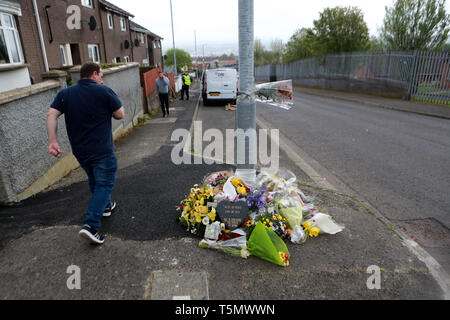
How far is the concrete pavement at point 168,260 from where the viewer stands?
2.53 meters

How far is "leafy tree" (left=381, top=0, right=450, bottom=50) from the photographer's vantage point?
60.2 ft

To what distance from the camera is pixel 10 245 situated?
3.07 metres

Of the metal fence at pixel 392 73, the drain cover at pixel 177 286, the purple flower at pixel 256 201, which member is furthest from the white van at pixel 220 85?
the drain cover at pixel 177 286

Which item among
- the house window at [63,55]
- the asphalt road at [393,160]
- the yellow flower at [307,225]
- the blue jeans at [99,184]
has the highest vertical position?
the house window at [63,55]

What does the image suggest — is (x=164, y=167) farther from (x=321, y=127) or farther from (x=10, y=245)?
(x=321, y=127)

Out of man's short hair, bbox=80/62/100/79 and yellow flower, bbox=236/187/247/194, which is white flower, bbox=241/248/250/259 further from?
man's short hair, bbox=80/62/100/79

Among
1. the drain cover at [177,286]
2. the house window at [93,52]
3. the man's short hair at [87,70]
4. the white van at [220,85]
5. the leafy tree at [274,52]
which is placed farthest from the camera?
the leafy tree at [274,52]

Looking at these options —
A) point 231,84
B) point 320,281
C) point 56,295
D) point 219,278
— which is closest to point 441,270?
point 320,281

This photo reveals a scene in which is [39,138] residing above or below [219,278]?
above

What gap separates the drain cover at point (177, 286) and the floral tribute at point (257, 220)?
0.46 meters

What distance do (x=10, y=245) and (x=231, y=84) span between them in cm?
1419

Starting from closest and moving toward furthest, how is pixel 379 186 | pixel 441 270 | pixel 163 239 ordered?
pixel 441 270 < pixel 163 239 < pixel 379 186

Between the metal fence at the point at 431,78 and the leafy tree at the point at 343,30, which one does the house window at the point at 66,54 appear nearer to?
the metal fence at the point at 431,78
